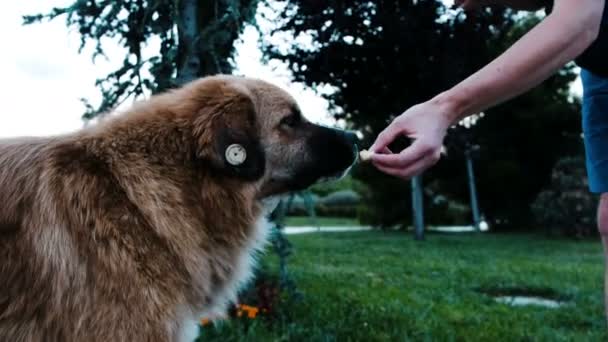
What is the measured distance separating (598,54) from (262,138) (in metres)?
1.50

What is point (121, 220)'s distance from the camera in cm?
238

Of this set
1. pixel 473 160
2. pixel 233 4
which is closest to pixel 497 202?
pixel 473 160

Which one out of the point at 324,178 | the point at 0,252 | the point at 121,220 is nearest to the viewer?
the point at 0,252

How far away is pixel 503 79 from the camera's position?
6.70ft

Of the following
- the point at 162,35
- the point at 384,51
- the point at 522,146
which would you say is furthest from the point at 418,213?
the point at 162,35

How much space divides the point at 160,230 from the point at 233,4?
2712 millimetres

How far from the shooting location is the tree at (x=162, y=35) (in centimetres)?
479

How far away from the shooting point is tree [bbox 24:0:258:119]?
4.79 meters

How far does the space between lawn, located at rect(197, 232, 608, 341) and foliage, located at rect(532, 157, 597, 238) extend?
523 centimetres

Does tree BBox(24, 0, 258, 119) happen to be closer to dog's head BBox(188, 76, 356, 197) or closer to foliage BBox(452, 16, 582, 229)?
dog's head BBox(188, 76, 356, 197)

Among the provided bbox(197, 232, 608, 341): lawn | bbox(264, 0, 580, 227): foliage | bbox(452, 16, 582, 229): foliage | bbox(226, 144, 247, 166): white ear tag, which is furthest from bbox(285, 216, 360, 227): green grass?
bbox(226, 144, 247, 166): white ear tag

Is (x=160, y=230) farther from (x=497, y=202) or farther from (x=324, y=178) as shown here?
(x=497, y=202)

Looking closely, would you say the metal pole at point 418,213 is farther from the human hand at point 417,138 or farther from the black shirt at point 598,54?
the human hand at point 417,138

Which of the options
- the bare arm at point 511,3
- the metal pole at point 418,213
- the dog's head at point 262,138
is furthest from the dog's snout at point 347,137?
the metal pole at point 418,213
